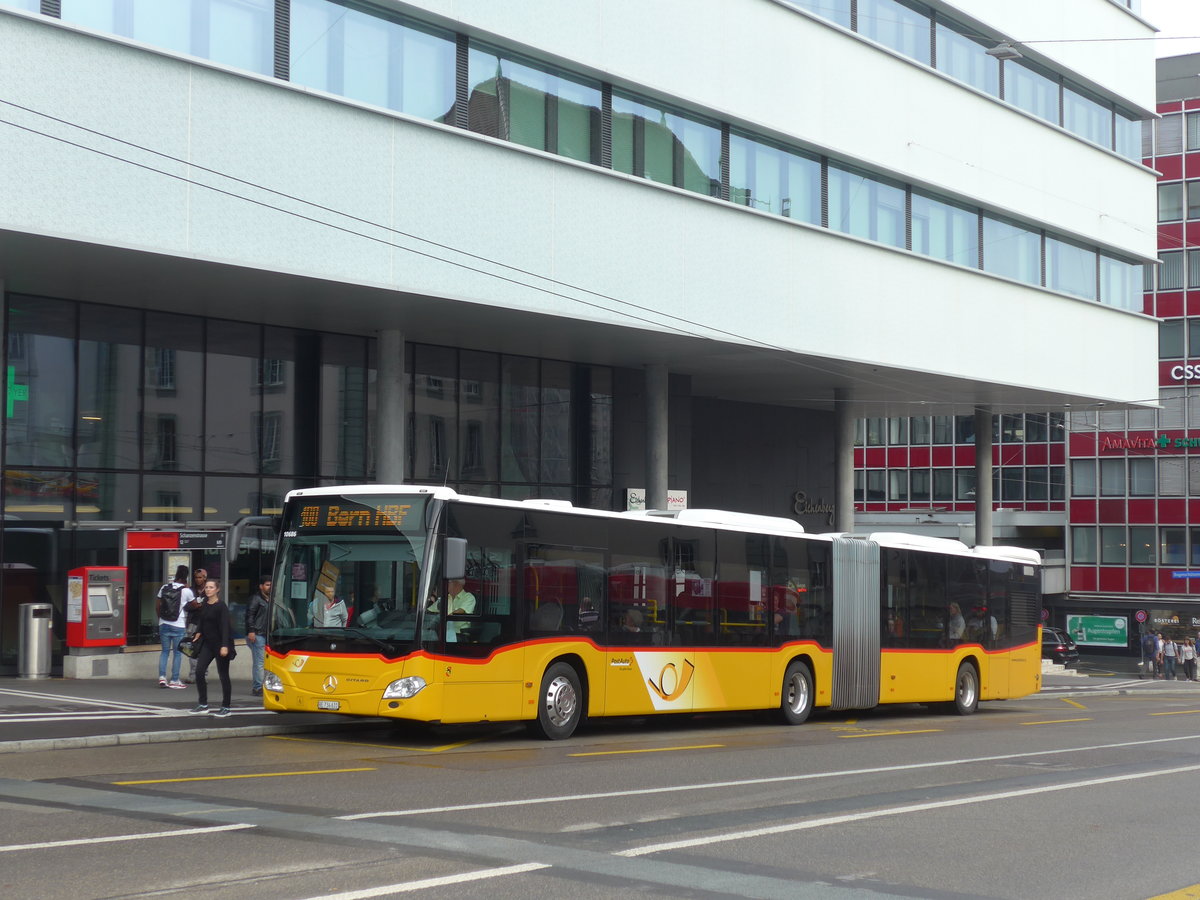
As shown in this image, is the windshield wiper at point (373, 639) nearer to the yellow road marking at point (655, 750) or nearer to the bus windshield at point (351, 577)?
the bus windshield at point (351, 577)

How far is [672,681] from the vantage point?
19.4 meters

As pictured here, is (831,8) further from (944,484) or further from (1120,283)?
(944,484)

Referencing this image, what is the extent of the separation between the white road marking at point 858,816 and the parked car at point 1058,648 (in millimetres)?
43055

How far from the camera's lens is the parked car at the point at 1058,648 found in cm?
5643

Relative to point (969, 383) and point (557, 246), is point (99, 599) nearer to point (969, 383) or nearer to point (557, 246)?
point (557, 246)

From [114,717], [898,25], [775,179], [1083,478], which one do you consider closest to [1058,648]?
[1083,478]

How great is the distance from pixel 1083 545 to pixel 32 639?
6010 centimetres

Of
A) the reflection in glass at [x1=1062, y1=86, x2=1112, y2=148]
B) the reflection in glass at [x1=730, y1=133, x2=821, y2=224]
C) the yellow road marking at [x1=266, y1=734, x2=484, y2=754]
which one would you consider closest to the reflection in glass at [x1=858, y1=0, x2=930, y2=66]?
the reflection in glass at [x1=730, y1=133, x2=821, y2=224]

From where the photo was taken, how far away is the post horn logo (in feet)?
62.7

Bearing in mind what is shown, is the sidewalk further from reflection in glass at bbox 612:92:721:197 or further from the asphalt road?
reflection in glass at bbox 612:92:721:197

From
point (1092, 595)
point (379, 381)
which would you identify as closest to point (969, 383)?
point (379, 381)

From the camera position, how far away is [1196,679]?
59219 mm

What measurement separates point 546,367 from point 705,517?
11.7 meters

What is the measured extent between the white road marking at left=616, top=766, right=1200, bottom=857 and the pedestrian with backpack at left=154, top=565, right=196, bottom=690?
13563 mm
